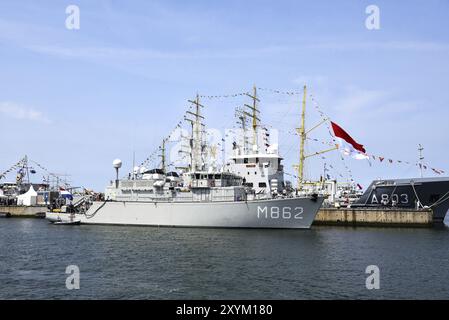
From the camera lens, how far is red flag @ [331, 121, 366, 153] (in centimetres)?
4281

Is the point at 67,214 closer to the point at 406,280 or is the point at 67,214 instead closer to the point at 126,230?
→ the point at 126,230

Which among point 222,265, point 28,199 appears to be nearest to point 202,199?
point 222,265

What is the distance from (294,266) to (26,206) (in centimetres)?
5987

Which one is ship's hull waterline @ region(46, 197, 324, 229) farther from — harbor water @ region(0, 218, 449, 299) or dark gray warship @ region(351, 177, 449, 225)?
dark gray warship @ region(351, 177, 449, 225)

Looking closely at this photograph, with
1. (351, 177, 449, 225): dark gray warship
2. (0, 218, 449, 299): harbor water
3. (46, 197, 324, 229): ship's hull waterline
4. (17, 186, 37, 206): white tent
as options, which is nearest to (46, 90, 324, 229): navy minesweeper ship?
(46, 197, 324, 229): ship's hull waterline

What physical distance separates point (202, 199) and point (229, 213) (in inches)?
137

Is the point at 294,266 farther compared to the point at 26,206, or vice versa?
the point at 26,206

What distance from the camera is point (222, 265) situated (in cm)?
2311

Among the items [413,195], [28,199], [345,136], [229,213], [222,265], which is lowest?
[222,265]

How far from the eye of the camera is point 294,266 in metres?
23.1

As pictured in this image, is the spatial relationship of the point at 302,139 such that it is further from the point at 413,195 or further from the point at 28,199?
the point at 28,199

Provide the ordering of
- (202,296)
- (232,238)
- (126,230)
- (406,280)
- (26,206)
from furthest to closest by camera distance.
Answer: (26,206)
(126,230)
(232,238)
(406,280)
(202,296)

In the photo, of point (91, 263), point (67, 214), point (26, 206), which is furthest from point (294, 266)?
point (26, 206)

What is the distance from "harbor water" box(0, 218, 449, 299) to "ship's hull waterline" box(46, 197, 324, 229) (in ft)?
11.3
